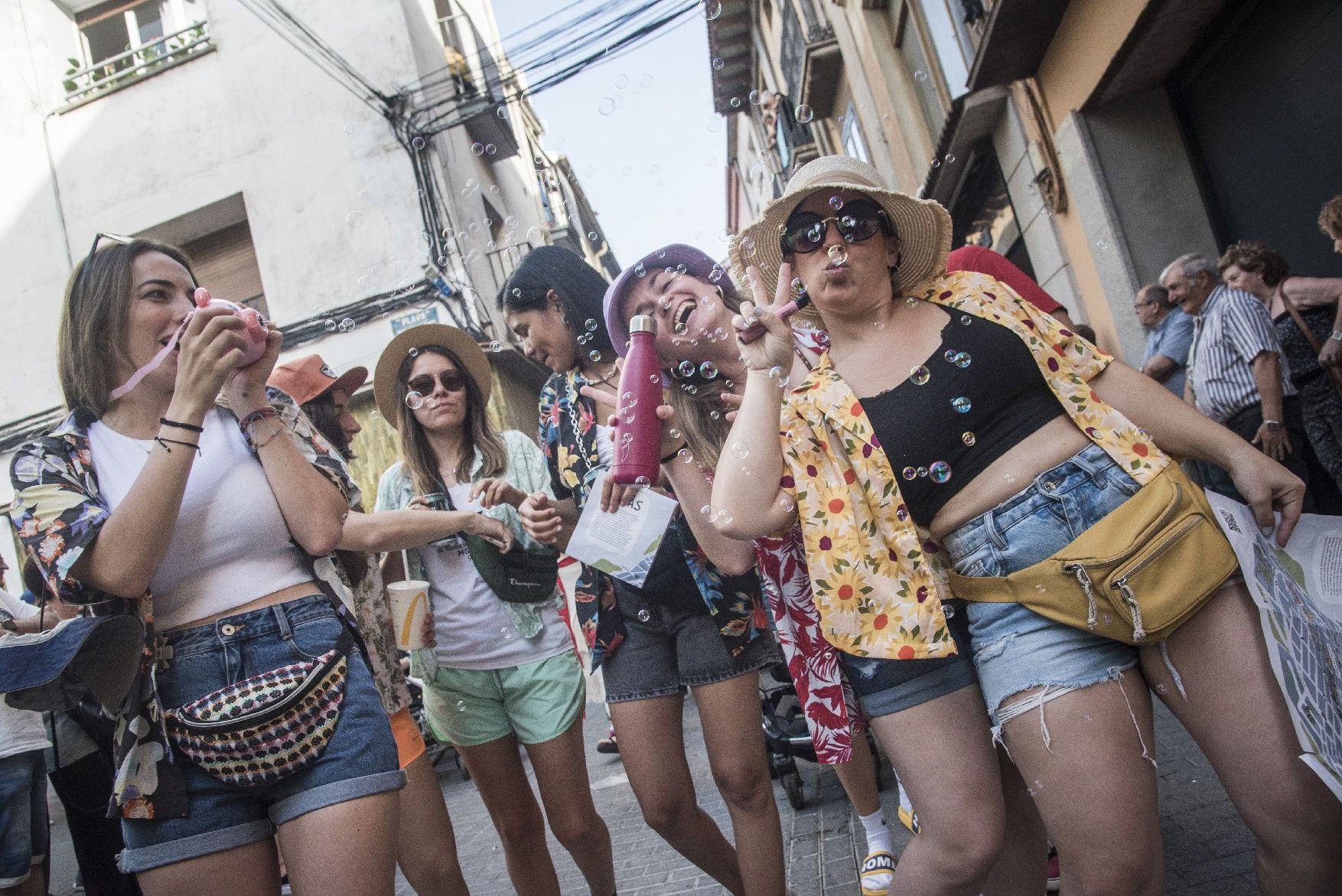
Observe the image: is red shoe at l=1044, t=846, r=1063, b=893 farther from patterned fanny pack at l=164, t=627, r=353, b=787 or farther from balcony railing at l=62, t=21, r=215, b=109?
balcony railing at l=62, t=21, r=215, b=109

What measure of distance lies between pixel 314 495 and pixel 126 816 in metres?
0.63

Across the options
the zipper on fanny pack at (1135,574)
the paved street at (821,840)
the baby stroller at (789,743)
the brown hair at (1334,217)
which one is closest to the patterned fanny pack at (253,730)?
the zipper on fanny pack at (1135,574)

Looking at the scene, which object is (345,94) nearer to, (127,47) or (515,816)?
(127,47)

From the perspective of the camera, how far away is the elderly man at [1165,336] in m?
4.74

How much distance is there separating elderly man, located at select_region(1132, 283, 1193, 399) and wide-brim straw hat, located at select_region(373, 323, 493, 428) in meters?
3.70

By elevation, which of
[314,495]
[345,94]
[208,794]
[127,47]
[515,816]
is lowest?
[515,816]

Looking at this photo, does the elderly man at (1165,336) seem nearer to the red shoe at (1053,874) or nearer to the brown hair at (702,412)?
A: the red shoe at (1053,874)

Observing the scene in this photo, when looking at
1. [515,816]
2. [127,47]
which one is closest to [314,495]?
[515,816]

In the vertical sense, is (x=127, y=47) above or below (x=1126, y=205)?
above

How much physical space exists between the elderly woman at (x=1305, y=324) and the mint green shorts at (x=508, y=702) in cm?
359

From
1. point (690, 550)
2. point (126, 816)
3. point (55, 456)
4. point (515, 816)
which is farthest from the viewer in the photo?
point (515, 816)

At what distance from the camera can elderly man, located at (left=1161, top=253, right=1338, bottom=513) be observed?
3.86m

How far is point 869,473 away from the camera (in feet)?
5.31

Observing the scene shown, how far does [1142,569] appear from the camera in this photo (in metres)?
1.43
